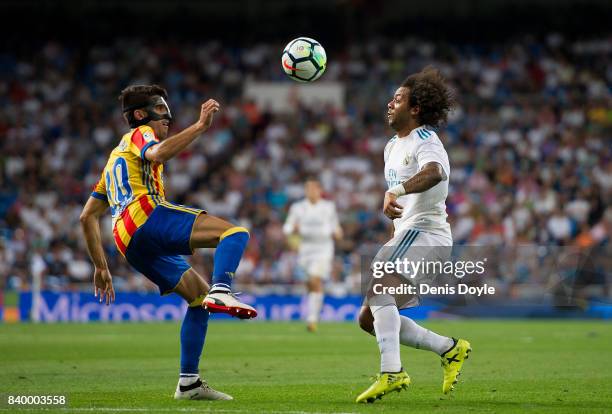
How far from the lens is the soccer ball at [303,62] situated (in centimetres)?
933

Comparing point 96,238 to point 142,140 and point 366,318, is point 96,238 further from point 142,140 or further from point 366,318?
point 366,318

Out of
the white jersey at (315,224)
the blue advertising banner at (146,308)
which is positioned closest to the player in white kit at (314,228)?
the white jersey at (315,224)

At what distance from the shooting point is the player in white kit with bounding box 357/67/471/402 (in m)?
7.74

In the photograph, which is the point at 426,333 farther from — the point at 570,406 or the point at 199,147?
the point at 199,147

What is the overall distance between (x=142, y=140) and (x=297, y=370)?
4.03 m

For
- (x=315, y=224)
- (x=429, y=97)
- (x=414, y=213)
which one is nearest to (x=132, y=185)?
(x=414, y=213)

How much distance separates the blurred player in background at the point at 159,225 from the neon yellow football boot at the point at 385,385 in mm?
1174

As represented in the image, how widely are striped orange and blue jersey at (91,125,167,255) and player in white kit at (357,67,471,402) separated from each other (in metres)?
1.85

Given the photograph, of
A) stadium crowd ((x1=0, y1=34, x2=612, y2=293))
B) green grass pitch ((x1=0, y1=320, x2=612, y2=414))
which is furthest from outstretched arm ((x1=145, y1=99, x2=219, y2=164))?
stadium crowd ((x1=0, y1=34, x2=612, y2=293))

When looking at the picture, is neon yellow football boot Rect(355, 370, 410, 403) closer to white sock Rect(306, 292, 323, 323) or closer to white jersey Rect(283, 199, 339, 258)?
white sock Rect(306, 292, 323, 323)

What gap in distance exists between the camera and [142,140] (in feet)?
26.1

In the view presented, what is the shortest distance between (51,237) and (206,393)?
18.2 meters

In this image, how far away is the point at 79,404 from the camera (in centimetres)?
753

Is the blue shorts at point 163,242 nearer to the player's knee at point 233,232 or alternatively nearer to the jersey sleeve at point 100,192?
the player's knee at point 233,232
